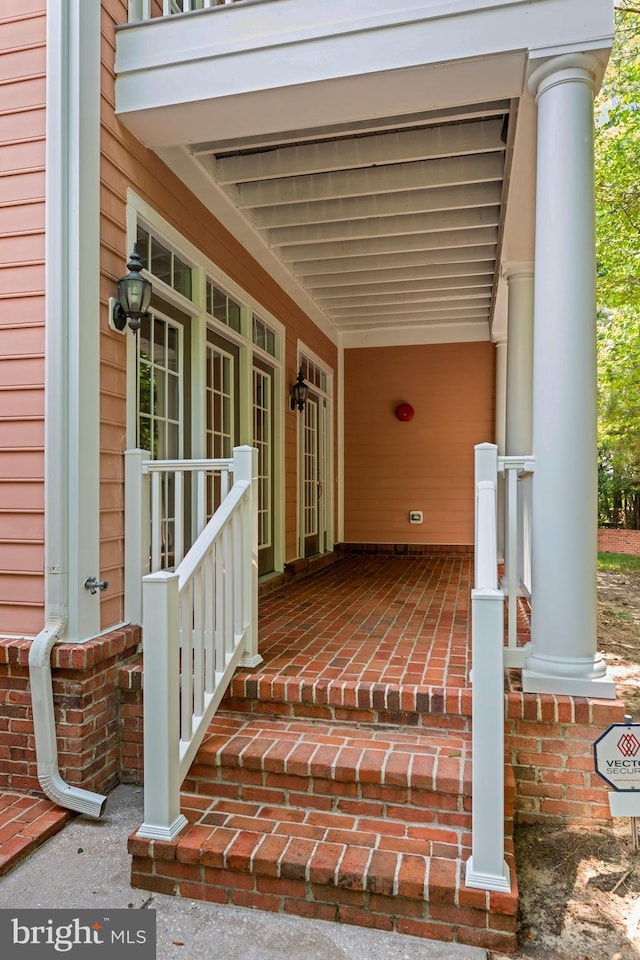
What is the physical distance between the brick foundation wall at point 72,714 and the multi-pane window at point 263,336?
9.90ft

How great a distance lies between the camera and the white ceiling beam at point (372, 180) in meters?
3.85

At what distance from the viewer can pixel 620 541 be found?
38.0 feet

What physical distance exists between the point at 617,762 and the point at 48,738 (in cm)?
219

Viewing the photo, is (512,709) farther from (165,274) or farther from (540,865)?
(165,274)

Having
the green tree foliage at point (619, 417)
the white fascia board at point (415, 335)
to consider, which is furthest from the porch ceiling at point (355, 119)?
the green tree foliage at point (619, 417)

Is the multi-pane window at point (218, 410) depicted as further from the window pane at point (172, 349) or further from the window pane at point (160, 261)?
the window pane at point (160, 261)

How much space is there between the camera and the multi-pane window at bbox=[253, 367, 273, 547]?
521 cm

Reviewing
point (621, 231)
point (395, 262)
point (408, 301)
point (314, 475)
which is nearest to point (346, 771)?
point (395, 262)

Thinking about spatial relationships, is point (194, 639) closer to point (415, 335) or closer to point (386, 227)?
point (386, 227)

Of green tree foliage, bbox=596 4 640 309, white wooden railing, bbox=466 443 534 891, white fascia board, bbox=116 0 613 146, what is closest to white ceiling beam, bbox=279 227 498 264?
white fascia board, bbox=116 0 613 146

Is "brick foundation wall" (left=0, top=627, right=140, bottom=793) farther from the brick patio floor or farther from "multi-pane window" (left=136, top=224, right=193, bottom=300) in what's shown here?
"multi-pane window" (left=136, top=224, right=193, bottom=300)

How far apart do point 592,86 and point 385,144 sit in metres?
1.37

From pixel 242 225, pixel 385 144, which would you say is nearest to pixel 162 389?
pixel 242 225

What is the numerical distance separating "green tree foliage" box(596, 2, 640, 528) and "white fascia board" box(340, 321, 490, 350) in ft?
8.89
